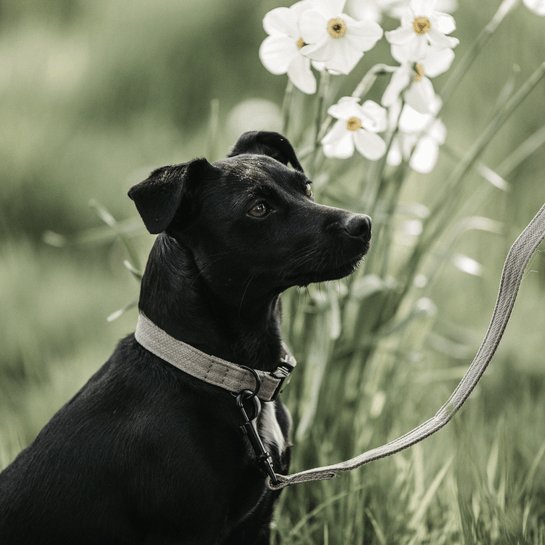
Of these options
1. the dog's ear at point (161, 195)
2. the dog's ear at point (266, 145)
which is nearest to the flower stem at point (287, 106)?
the dog's ear at point (266, 145)

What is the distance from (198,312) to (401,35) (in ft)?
3.36

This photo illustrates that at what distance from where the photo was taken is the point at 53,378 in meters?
4.08

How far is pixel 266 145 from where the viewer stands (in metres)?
2.85

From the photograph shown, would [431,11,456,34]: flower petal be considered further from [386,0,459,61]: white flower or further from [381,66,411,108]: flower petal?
[381,66,411,108]: flower petal

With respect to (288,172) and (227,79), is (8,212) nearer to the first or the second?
(227,79)

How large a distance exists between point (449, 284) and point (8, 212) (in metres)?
2.75

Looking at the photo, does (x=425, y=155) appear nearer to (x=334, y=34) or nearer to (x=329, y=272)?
(x=334, y=34)

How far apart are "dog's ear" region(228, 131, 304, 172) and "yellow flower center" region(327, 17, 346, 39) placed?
1.29ft

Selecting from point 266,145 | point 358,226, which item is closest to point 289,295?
point 266,145

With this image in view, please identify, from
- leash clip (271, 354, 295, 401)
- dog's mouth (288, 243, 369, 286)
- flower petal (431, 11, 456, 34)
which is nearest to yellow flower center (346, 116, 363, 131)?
flower petal (431, 11, 456, 34)

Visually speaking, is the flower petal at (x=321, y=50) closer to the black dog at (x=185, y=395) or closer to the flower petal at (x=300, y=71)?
the flower petal at (x=300, y=71)

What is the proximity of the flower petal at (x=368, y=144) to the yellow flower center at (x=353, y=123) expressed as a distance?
2 centimetres

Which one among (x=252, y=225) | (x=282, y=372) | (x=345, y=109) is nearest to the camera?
(x=252, y=225)

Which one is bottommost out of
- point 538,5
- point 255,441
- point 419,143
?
point 255,441
